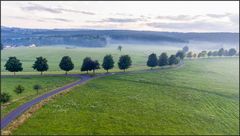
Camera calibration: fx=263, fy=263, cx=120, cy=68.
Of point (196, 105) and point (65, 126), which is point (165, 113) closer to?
point (196, 105)

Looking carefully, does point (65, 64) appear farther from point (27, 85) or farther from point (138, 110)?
point (138, 110)

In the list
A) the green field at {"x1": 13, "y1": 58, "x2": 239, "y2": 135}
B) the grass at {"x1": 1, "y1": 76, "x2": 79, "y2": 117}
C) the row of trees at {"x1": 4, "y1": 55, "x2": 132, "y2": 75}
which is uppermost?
the row of trees at {"x1": 4, "y1": 55, "x2": 132, "y2": 75}

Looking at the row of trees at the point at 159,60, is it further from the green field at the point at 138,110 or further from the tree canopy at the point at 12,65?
the tree canopy at the point at 12,65

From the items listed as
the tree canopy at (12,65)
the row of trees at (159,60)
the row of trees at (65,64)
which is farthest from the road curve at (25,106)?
the row of trees at (159,60)

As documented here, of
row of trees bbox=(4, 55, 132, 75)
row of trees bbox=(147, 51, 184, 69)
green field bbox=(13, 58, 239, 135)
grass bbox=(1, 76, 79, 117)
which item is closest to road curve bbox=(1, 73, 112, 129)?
grass bbox=(1, 76, 79, 117)

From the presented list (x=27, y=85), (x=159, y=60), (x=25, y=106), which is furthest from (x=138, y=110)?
(x=159, y=60)

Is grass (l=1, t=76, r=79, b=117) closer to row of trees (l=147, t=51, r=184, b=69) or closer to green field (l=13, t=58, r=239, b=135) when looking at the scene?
green field (l=13, t=58, r=239, b=135)
